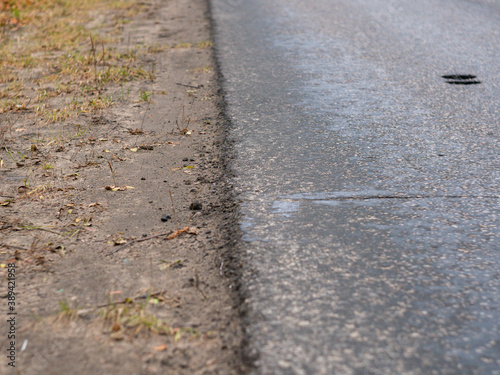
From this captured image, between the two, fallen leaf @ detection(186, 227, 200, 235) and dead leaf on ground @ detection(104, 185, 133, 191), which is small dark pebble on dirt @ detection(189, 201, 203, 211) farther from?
dead leaf on ground @ detection(104, 185, 133, 191)

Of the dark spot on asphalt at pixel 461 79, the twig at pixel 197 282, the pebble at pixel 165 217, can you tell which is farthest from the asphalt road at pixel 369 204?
the pebble at pixel 165 217

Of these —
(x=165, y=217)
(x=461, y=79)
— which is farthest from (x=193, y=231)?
(x=461, y=79)

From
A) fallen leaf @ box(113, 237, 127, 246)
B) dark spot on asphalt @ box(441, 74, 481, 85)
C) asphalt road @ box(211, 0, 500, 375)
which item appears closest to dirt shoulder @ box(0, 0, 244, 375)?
fallen leaf @ box(113, 237, 127, 246)

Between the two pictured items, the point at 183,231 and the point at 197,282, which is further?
the point at 183,231

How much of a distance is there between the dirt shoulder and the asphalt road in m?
0.20

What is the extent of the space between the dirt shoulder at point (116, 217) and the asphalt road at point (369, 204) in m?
0.20

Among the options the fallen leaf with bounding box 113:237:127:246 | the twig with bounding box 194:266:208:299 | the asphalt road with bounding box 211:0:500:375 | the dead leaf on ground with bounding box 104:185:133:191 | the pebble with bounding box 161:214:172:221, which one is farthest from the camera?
the dead leaf on ground with bounding box 104:185:133:191

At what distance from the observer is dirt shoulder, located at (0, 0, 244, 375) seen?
5.77 ft

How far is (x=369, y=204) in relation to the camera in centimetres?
255

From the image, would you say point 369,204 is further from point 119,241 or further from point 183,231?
point 119,241

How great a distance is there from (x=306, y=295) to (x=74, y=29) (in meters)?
6.16

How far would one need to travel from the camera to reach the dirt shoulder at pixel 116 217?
5.77ft

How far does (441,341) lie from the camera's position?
168 centimetres

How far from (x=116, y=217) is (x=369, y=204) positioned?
1.35 m
